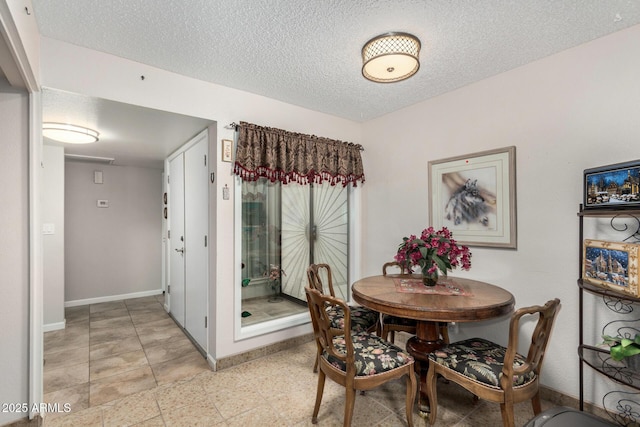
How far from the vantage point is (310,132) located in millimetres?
3182

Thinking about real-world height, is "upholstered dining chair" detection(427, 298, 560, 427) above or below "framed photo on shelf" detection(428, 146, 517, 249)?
below

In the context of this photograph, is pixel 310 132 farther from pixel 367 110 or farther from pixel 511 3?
pixel 511 3

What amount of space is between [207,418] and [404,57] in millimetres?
2673

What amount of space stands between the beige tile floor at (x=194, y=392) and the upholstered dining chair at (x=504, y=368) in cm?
41

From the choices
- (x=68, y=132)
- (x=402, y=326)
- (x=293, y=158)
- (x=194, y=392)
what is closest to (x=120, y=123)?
(x=68, y=132)

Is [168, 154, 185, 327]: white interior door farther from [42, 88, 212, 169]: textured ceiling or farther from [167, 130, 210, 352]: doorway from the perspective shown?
[42, 88, 212, 169]: textured ceiling

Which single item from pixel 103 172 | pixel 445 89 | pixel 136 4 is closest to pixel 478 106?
pixel 445 89

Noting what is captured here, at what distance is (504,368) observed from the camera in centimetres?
152

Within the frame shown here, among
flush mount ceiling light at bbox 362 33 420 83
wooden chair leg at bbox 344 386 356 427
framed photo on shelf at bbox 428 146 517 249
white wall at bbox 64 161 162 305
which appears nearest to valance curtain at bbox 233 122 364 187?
framed photo on shelf at bbox 428 146 517 249

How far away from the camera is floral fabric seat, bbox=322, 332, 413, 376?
66.8 inches

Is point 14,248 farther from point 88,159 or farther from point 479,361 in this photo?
point 88,159

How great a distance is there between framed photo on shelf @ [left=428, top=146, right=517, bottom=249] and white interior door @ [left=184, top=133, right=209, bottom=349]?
7.30 feet

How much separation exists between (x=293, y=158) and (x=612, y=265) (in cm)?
244

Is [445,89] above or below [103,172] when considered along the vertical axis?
above
